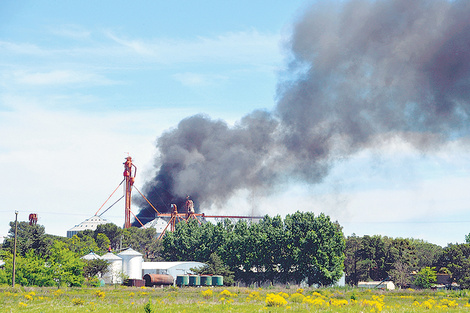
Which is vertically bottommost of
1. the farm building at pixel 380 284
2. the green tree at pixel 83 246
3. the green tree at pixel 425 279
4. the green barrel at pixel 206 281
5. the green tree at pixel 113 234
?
the farm building at pixel 380 284

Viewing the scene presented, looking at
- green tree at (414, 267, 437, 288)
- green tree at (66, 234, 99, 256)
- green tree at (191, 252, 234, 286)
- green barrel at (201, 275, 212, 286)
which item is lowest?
green tree at (414, 267, 437, 288)

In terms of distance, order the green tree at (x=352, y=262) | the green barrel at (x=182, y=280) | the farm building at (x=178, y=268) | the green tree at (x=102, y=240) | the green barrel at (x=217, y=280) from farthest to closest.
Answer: the green tree at (x=102, y=240) → the green tree at (x=352, y=262) → the farm building at (x=178, y=268) → the green barrel at (x=217, y=280) → the green barrel at (x=182, y=280)

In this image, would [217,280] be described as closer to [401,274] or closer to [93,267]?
[93,267]

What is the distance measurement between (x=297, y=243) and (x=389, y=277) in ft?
127

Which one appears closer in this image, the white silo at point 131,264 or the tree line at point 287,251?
the tree line at point 287,251

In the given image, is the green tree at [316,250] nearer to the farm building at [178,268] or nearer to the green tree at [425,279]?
the farm building at [178,268]

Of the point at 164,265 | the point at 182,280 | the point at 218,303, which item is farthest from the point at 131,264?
the point at 218,303

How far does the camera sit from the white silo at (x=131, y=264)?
11785cm

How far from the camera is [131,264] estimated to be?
389 feet

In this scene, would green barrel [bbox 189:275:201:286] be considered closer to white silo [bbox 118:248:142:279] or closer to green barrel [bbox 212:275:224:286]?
green barrel [bbox 212:275:224:286]


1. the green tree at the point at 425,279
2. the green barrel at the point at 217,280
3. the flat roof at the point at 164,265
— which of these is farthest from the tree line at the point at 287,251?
the green tree at the point at 425,279

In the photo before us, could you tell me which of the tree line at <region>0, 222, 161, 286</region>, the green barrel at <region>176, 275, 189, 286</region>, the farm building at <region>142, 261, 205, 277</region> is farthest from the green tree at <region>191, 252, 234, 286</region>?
the tree line at <region>0, 222, 161, 286</region>

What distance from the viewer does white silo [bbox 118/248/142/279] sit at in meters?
118

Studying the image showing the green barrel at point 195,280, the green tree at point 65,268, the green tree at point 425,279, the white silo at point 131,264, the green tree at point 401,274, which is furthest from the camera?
Answer: the green tree at point 401,274
